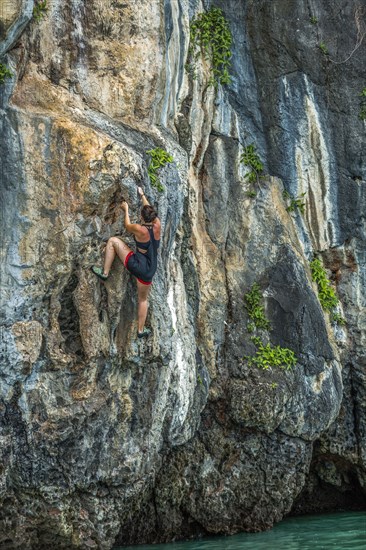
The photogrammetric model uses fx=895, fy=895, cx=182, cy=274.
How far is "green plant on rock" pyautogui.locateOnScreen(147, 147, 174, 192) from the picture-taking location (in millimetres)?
10547

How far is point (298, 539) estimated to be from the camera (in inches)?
449

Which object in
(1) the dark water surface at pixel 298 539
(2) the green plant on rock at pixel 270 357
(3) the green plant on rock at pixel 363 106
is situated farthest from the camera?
(3) the green plant on rock at pixel 363 106

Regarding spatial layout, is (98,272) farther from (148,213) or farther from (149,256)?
(148,213)

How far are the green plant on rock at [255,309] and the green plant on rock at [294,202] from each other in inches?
61.2

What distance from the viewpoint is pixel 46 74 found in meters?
10.4

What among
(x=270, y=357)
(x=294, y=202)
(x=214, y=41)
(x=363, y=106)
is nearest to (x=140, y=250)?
(x=270, y=357)

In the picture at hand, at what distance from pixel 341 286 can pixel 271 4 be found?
14.7 ft

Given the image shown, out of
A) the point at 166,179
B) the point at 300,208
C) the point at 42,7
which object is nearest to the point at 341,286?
the point at 300,208

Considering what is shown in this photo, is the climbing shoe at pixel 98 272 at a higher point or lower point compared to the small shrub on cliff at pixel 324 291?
lower

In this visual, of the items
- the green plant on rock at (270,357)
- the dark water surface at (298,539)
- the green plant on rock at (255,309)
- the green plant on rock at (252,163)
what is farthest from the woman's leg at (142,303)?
the green plant on rock at (252,163)

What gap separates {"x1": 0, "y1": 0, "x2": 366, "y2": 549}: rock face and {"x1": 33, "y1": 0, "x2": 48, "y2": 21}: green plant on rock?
13 centimetres

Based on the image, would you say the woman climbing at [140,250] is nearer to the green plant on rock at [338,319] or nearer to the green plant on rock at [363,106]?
the green plant on rock at [338,319]

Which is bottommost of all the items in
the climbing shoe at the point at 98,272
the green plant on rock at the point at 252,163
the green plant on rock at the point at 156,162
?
the climbing shoe at the point at 98,272

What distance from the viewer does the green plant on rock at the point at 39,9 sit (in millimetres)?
10172
